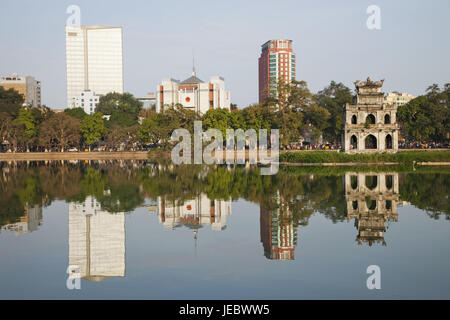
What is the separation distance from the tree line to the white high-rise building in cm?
7453

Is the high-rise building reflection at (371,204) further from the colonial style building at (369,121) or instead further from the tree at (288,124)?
the tree at (288,124)

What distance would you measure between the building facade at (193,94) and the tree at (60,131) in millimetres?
23046

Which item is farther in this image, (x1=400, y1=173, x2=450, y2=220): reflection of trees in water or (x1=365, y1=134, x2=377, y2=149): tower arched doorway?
(x1=365, y1=134, x2=377, y2=149): tower arched doorway

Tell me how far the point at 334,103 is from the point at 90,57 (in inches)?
4408

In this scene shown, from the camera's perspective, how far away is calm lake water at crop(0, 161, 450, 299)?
9.81 metres

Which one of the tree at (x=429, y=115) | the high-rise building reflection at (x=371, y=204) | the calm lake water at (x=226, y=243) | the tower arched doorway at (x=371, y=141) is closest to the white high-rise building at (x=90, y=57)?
the tree at (x=429, y=115)

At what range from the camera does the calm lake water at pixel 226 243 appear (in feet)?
32.2

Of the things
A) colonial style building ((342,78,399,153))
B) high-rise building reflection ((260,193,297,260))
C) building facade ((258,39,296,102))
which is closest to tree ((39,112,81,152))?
colonial style building ((342,78,399,153))

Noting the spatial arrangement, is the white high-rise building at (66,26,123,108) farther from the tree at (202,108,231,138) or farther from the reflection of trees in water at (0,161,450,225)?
the reflection of trees in water at (0,161,450,225)

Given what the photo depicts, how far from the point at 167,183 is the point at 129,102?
86.0 meters

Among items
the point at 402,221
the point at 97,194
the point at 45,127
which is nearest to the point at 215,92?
the point at 45,127

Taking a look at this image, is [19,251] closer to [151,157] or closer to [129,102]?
[151,157]

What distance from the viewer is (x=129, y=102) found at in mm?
113312

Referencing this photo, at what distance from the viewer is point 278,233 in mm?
14727
